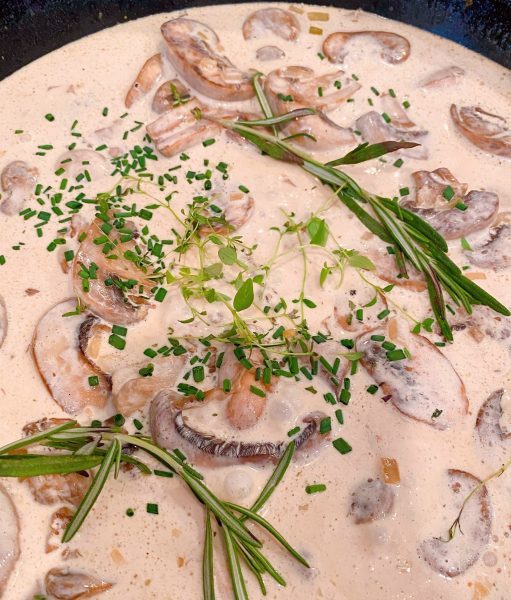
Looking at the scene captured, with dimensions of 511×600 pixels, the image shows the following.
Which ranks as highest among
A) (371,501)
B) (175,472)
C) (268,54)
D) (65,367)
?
(268,54)

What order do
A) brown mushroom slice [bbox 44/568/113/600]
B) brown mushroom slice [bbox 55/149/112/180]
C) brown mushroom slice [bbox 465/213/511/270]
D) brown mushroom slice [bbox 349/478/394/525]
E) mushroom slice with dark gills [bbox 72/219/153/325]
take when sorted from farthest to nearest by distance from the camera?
brown mushroom slice [bbox 55/149/112/180] < brown mushroom slice [bbox 465/213/511/270] < mushroom slice with dark gills [bbox 72/219/153/325] < brown mushroom slice [bbox 349/478/394/525] < brown mushroom slice [bbox 44/568/113/600]

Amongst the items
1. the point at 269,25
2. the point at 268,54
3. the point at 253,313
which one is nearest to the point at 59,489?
the point at 253,313

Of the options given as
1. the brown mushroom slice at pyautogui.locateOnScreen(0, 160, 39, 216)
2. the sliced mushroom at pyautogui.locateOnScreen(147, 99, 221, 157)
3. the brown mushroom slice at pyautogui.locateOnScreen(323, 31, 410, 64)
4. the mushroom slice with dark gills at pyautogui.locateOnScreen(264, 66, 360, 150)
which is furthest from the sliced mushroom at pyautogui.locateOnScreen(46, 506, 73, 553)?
the brown mushroom slice at pyautogui.locateOnScreen(323, 31, 410, 64)

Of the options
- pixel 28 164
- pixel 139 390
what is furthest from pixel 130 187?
pixel 139 390

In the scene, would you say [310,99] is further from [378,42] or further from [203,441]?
[203,441]

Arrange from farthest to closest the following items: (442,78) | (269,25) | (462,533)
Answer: (269,25) < (442,78) < (462,533)

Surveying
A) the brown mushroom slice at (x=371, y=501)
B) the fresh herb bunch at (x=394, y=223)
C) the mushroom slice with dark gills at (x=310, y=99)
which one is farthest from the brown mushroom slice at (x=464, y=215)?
the brown mushroom slice at (x=371, y=501)

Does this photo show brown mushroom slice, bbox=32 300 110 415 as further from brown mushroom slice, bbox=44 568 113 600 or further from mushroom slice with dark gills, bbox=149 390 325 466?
brown mushroom slice, bbox=44 568 113 600
